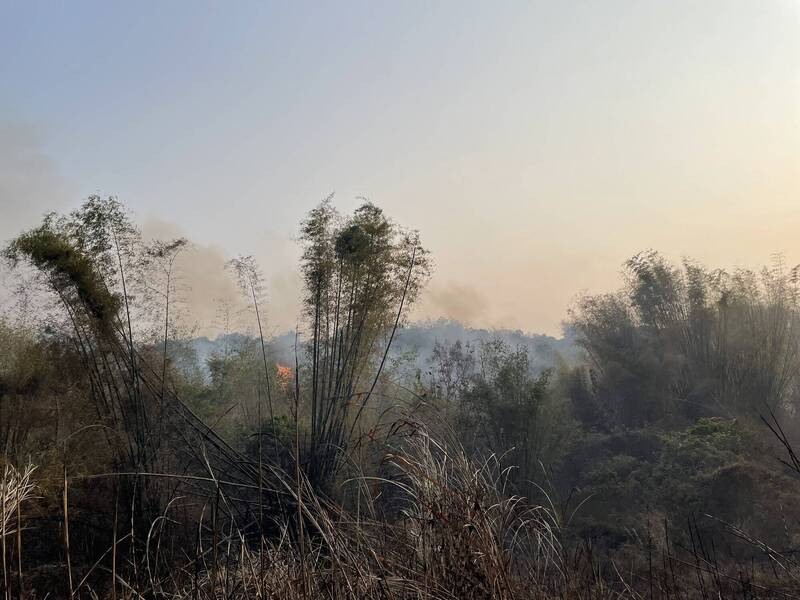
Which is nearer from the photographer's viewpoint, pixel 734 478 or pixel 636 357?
→ pixel 734 478

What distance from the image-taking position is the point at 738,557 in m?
9.41

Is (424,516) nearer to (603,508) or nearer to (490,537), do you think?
(490,537)

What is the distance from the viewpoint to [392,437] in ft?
11.9

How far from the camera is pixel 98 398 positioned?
31.0ft

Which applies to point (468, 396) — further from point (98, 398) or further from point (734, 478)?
point (98, 398)

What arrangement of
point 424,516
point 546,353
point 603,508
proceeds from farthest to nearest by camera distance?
point 546,353 < point 603,508 < point 424,516

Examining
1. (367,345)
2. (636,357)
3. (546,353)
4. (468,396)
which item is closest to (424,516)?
(367,345)

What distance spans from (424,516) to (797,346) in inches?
648

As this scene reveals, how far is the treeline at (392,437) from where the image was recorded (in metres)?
3.46

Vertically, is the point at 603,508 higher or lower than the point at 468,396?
lower

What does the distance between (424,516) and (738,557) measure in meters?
8.52

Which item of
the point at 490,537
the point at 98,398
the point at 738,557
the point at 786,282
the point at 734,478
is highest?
the point at 786,282

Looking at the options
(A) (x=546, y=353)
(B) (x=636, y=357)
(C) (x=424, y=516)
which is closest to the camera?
(C) (x=424, y=516)

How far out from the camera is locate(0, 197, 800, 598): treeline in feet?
11.4
